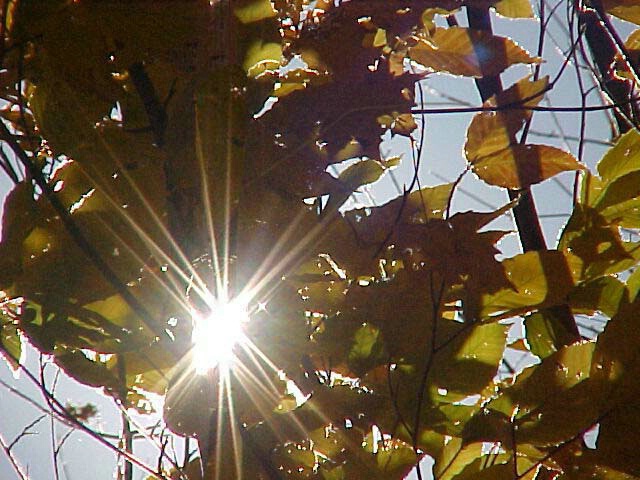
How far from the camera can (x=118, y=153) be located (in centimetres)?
45

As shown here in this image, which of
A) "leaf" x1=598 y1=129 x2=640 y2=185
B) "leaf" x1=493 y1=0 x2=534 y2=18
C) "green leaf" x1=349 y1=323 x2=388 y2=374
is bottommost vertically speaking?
"green leaf" x1=349 y1=323 x2=388 y2=374

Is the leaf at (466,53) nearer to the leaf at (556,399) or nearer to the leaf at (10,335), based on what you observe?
the leaf at (556,399)

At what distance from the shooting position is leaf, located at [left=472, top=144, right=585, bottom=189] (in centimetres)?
48

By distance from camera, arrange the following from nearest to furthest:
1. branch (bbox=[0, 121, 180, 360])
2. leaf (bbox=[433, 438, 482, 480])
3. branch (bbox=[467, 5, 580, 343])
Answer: branch (bbox=[0, 121, 180, 360]) < leaf (bbox=[433, 438, 482, 480]) < branch (bbox=[467, 5, 580, 343])

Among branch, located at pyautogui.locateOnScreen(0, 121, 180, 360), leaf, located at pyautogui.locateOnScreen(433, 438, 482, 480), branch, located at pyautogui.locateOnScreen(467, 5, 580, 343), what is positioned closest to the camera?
branch, located at pyautogui.locateOnScreen(0, 121, 180, 360)

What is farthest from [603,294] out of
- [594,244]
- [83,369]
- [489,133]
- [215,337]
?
[83,369]

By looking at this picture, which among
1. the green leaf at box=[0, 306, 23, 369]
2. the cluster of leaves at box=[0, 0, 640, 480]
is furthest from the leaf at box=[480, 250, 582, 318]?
the green leaf at box=[0, 306, 23, 369]

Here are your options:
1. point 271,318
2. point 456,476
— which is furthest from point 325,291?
point 456,476

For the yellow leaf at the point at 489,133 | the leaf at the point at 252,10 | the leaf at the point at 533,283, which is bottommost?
the leaf at the point at 533,283

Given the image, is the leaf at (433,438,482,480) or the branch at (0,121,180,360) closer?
the branch at (0,121,180,360)

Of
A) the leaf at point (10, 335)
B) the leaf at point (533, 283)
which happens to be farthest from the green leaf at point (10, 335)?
the leaf at point (533, 283)

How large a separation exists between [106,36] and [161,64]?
0.20 feet

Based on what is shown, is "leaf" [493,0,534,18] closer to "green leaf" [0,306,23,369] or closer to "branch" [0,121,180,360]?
"branch" [0,121,180,360]

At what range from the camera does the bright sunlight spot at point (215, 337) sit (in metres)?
0.44
